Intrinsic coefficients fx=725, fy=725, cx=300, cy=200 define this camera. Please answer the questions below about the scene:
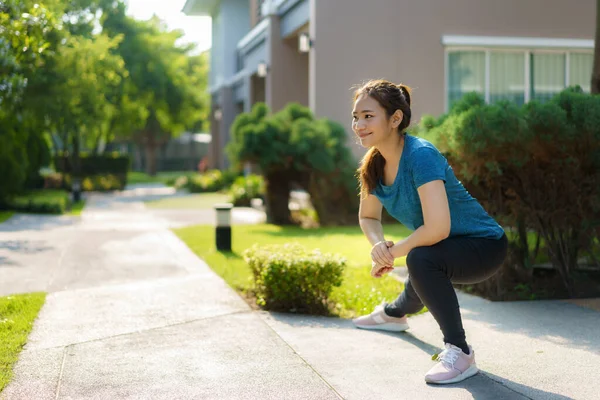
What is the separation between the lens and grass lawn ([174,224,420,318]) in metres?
6.43

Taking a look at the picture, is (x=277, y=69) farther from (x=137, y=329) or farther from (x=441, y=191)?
(x=441, y=191)

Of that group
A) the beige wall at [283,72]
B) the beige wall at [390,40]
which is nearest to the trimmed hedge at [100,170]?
the beige wall at [283,72]

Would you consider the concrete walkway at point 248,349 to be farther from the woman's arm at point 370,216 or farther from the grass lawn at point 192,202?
the grass lawn at point 192,202

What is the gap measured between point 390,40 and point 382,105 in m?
10.8

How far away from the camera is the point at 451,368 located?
159 inches

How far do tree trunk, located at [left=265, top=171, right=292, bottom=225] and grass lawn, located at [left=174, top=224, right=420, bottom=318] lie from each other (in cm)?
28

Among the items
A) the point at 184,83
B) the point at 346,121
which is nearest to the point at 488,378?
the point at 346,121

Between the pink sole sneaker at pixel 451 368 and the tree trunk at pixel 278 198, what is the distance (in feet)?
30.6

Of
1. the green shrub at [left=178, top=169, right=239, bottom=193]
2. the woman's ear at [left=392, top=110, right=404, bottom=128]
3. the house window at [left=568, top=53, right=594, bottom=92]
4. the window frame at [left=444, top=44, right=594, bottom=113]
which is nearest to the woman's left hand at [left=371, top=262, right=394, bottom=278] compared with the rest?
the woman's ear at [left=392, top=110, right=404, bottom=128]

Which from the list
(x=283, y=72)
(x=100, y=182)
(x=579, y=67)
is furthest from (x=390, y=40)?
(x=100, y=182)

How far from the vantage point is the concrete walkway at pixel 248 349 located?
3965 mm

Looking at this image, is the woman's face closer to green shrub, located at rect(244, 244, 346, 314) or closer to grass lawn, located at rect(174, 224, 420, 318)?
green shrub, located at rect(244, 244, 346, 314)

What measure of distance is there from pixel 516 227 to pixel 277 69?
1290cm

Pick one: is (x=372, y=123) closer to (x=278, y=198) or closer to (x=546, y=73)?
(x=278, y=198)
